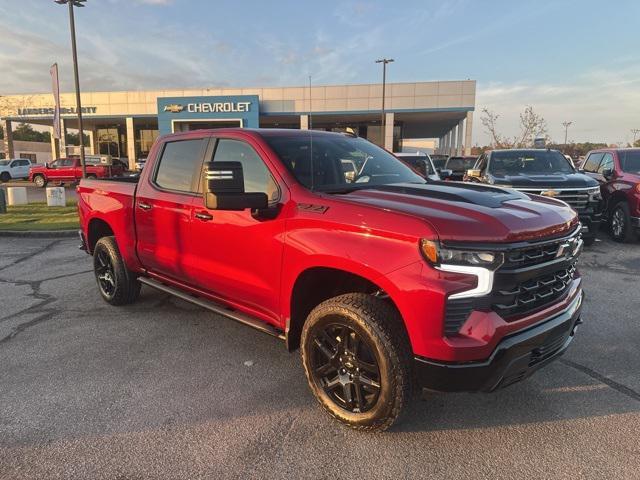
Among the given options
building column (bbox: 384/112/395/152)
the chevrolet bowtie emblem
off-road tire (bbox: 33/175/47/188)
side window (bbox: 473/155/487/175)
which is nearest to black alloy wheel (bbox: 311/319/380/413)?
side window (bbox: 473/155/487/175)

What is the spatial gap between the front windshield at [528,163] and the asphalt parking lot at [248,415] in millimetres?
4949

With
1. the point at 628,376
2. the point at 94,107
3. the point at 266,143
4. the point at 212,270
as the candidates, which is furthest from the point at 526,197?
the point at 94,107

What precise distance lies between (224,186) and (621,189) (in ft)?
28.9

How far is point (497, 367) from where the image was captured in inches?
97.3

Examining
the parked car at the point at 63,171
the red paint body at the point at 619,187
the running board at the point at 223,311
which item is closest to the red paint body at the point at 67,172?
the parked car at the point at 63,171

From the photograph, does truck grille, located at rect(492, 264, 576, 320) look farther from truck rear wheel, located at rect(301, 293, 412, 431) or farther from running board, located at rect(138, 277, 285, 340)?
running board, located at rect(138, 277, 285, 340)

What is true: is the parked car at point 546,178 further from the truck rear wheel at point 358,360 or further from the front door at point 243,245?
the truck rear wheel at point 358,360

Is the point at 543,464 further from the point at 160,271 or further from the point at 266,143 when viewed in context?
the point at 160,271

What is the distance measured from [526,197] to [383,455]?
77.6 inches

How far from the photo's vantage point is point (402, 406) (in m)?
2.67

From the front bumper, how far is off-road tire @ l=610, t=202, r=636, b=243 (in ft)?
24.5

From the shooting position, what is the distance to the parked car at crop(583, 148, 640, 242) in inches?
340

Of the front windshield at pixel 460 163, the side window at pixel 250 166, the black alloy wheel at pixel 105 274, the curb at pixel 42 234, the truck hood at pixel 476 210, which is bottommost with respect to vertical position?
the curb at pixel 42 234

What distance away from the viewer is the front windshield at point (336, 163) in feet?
11.3
